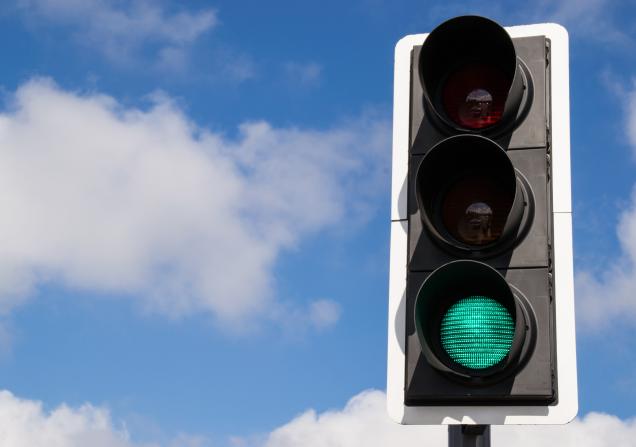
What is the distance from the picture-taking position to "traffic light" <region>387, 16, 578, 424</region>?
12.1 ft

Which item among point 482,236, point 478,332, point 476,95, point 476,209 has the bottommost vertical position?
point 478,332

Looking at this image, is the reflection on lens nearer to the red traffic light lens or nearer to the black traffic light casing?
the black traffic light casing

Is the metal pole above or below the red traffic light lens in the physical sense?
below

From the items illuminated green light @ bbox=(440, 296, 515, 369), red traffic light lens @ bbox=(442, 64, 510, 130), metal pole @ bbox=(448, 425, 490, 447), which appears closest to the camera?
illuminated green light @ bbox=(440, 296, 515, 369)

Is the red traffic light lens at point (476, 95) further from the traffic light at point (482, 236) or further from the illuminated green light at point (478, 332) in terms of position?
the illuminated green light at point (478, 332)

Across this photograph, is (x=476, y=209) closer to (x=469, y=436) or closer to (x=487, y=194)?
(x=487, y=194)

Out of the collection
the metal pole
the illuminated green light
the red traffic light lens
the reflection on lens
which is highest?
the red traffic light lens

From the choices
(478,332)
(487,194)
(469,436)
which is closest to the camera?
(478,332)

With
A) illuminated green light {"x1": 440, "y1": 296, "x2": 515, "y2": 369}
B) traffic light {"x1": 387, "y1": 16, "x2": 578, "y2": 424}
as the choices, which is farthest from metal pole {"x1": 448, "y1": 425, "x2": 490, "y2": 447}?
illuminated green light {"x1": 440, "y1": 296, "x2": 515, "y2": 369}

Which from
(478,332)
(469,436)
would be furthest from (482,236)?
(469,436)

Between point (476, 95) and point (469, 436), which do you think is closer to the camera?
point (469, 436)

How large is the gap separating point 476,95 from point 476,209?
56 cm

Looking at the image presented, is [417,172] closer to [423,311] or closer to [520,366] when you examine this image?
[423,311]

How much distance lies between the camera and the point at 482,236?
3.91 meters
